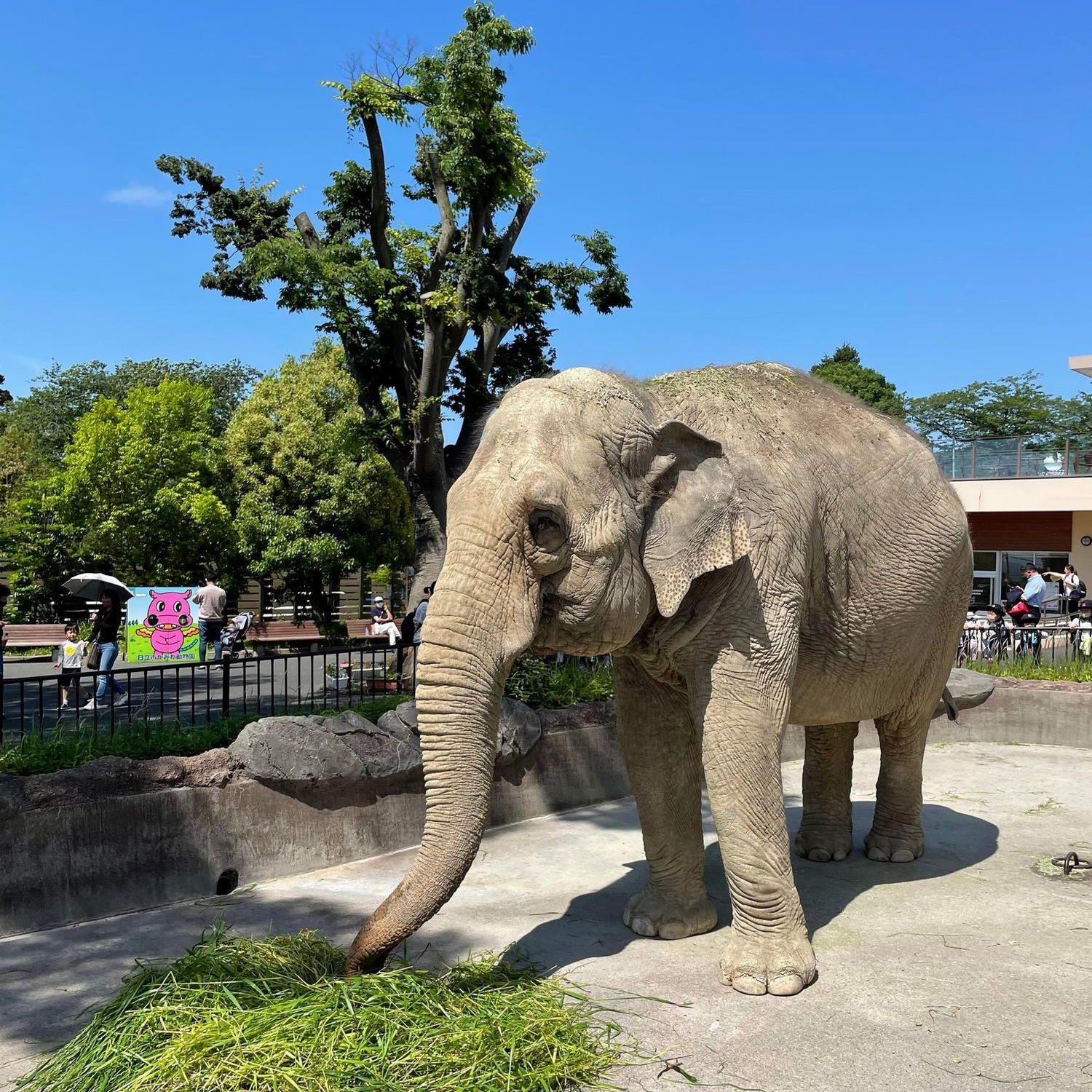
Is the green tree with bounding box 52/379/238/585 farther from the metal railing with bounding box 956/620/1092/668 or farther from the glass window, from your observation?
the glass window

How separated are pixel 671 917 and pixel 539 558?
8.12 ft

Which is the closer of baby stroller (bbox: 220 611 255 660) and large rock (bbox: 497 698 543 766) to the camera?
large rock (bbox: 497 698 543 766)

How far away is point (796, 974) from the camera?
15.7 feet

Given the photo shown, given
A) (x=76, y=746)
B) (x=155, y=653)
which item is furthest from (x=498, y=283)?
(x=76, y=746)

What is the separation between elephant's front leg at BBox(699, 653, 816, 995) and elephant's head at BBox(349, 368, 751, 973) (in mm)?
599

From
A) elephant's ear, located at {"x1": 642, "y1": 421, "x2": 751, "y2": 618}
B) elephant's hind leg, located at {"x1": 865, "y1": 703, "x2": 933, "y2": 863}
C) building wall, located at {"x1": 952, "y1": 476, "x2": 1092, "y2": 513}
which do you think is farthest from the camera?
building wall, located at {"x1": 952, "y1": 476, "x2": 1092, "y2": 513}

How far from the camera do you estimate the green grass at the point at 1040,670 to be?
501 inches

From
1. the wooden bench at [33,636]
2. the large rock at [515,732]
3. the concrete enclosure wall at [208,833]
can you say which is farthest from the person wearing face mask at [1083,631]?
the wooden bench at [33,636]

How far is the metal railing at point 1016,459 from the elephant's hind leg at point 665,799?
27203 millimetres

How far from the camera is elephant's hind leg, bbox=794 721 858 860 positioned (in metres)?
7.06

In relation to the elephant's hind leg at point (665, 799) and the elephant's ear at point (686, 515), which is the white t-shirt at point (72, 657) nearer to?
the elephant's hind leg at point (665, 799)

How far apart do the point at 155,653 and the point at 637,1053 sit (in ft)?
63.5

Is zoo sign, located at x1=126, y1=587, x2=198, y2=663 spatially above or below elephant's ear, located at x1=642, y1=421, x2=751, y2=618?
below

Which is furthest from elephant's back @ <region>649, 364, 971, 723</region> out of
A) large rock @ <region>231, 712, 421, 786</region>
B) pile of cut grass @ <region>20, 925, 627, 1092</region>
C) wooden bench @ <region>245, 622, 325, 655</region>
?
wooden bench @ <region>245, 622, 325, 655</region>
